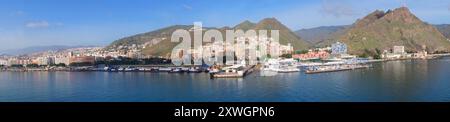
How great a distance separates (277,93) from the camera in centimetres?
591

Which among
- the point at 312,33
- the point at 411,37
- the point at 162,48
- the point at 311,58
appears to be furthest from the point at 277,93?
the point at 312,33

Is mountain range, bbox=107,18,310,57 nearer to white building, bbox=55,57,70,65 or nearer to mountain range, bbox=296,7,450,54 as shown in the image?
mountain range, bbox=296,7,450,54

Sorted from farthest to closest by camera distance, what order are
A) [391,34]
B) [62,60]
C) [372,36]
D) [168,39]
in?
[391,34] < [372,36] < [168,39] < [62,60]

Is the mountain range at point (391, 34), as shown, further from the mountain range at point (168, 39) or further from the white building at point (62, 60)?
the white building at point (62, 60)

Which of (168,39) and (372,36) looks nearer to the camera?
(168,39)

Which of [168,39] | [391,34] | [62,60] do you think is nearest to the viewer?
[62,60]

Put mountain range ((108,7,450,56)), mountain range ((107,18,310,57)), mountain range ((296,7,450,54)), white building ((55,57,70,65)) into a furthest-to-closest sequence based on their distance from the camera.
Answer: mountain range ((296,7,450,54)) < mountain range ((108,7,450,56)) < mountain range ((107,18,310,57)) < white building ((55,57,70,65))

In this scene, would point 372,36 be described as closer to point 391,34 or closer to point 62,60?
point 391,34

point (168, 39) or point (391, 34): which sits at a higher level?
point (391, 34)

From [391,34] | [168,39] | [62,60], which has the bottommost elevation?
[62,60]

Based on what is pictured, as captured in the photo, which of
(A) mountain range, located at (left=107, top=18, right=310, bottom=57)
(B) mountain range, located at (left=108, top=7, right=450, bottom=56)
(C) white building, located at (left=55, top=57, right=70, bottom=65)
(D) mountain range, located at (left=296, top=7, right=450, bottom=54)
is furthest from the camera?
(D) mountain range, located at (left=296, top=7, right=450, bottom=54)

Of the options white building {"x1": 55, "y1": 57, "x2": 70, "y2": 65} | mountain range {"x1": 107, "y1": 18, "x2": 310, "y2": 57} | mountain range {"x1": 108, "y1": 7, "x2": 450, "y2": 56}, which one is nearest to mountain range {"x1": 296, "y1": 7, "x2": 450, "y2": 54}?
mountain range {"x1": 108, "y1": 7, "x2": 450, "y2": 56}

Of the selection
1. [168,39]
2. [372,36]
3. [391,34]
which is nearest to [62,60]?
[168,39]
